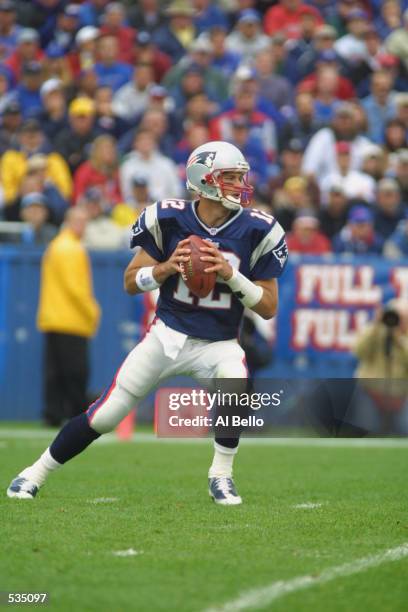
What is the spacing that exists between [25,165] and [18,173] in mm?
Answer: 106

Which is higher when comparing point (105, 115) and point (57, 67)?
point (57, 67)

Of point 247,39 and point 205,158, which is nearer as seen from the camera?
point 205,158

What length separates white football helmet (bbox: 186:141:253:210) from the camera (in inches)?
226

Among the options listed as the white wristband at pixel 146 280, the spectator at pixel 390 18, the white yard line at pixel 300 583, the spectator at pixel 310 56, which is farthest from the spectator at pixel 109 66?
the white yard line at pixel 300 583

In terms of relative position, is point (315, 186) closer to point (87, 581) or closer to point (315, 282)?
point (315, 282)

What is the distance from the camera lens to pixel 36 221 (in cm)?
1141

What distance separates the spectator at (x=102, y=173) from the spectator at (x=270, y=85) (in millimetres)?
2317

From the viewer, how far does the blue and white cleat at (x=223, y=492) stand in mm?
5734

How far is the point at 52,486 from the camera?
6477mm

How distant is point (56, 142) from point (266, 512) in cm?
808

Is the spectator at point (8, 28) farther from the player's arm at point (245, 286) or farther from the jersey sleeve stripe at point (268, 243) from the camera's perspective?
the player's arm at point (245, 286)

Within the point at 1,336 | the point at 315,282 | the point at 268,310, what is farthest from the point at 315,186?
the point at 268,310

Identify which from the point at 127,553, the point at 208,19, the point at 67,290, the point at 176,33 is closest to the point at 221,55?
the point at 176,33

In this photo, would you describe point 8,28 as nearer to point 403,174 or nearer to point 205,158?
point 403,174
